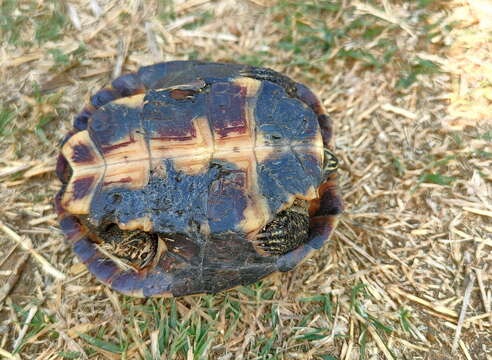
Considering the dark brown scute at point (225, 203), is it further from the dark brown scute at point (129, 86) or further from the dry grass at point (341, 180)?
the dark brown scute at point (129, 86)

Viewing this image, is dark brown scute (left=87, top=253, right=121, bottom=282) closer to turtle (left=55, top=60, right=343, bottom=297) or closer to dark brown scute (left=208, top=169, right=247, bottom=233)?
turtle (left=55, top=60, right=343, bottom=297)

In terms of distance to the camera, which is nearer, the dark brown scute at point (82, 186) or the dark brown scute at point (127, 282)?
the dark brown scute at point (82, 186)

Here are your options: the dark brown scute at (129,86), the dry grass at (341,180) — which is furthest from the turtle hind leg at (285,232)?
the dark brown scute at (129,86)

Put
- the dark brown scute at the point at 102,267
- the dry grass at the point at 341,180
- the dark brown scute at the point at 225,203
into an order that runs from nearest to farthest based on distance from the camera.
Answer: the dark brown scute at the point at 225,203, the dark brown scute at the point at 102,267, the dry grass at the point at 341,180

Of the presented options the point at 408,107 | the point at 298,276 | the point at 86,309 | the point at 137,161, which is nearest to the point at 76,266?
the point at 86,309

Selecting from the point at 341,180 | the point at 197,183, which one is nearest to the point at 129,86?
the point at 197,183

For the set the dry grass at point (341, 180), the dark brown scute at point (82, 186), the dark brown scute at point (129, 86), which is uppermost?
the dark brown scute at point (129, 86)

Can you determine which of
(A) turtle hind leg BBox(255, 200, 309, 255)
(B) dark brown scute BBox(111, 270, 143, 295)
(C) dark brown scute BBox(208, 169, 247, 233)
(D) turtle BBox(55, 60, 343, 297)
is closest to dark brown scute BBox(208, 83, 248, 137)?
(D) turtle BBox(55, 60, 343, 297)
